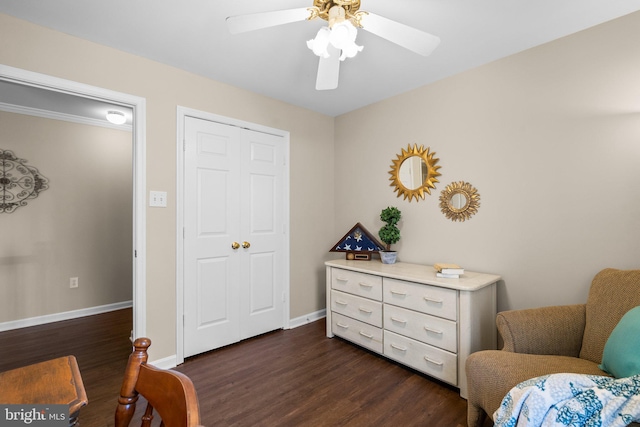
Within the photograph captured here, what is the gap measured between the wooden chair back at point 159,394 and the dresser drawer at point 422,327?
191 cm

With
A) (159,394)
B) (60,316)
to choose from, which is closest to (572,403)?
(159,394)

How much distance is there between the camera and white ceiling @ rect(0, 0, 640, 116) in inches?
68.9

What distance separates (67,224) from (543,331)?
15.5 feet

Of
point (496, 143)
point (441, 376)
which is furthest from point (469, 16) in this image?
point (441, 376)

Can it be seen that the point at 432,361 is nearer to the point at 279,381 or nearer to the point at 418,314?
the point at 418,314

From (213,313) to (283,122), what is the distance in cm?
204

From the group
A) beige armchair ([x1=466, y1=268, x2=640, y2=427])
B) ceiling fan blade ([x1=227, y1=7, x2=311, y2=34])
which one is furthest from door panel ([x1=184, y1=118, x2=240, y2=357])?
beige armchair ([x1=466, y1=268, x2=640, y2=427])

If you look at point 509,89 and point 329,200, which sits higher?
point 509,89

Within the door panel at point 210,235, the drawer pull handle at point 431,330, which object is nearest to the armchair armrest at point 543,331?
the drawer pull handle at point 431,330

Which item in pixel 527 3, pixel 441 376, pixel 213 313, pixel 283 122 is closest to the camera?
pixel 527 3

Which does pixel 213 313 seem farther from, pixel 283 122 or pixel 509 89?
pixel 509 89

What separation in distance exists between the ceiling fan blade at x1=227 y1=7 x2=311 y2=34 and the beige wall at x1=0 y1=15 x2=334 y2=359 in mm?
1318

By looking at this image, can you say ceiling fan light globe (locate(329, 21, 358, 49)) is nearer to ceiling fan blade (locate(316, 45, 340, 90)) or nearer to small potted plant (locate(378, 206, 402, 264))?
ceiling fan blade (locate(316, 45, 340, 90))

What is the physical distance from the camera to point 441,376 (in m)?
2.13
